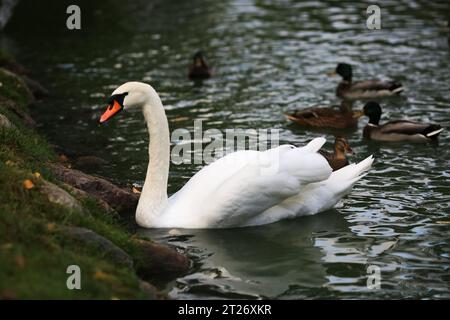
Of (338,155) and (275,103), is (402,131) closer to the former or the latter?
(338,155)

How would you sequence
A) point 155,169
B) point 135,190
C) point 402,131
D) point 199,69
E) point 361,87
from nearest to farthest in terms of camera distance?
point 155,169 < point 135,190 < point 402,131 < point 361,87 < point 199,69

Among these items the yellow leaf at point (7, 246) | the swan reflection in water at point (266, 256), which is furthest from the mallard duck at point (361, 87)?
the yellow leaf at point (7, 246)

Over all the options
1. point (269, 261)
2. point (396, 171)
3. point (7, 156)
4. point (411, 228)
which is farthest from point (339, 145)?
point (7, 156)

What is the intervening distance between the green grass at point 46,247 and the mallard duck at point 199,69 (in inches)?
341

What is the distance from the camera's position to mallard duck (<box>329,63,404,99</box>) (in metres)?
16.3

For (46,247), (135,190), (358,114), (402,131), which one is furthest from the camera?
(358,114)

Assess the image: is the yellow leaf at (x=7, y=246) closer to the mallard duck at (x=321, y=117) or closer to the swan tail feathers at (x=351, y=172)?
the swan tail feathers at (x=351, y=172)

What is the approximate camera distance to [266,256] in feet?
30.6

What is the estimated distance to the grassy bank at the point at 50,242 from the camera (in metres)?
6.97

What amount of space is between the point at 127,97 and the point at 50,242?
297cm

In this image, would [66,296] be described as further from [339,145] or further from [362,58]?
[362,58]

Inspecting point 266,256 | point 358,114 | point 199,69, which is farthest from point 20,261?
point 199,69

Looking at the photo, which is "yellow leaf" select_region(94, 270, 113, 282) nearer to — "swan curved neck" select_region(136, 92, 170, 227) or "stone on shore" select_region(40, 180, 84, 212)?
"stone on shore" select_region(40, 180, 84, 212)

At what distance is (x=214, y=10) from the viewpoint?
25.1 m
